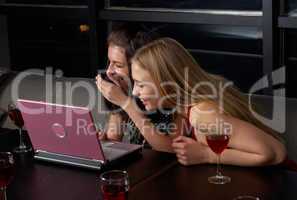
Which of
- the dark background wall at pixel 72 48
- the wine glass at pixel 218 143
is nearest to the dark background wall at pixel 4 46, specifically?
the dark background wall at pixel 72 48

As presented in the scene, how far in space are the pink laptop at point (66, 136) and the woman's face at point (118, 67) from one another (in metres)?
0.49

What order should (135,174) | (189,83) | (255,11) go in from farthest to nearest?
1. (255,11)
2. (189,83)
3. (135,174)

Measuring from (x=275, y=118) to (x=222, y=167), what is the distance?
0.45 metres

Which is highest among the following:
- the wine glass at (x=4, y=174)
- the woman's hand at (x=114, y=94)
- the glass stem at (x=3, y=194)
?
the woman's hand at (x=114, y=94)

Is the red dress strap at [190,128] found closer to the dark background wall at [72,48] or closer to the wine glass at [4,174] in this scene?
the wine glass at [4,174]

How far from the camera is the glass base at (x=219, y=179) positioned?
176 cm

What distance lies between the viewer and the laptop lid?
184 centimetres

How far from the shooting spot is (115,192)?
5.12 feet

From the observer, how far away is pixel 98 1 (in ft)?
12.5

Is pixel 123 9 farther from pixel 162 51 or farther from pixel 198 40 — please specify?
pixel 162 51

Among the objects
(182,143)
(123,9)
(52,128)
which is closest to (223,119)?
(182,143)

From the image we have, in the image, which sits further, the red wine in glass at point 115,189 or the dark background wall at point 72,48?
the dark background wall at point 72,48

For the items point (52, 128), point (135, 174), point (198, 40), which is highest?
point (198, 40)

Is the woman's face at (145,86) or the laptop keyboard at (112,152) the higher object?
the woman's face at (145,86)
